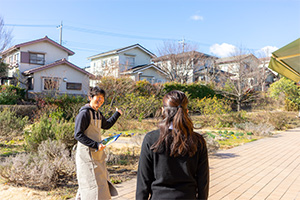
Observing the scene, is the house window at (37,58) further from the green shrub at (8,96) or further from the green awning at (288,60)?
the green awning at (288,60)

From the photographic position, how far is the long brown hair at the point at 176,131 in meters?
1.92

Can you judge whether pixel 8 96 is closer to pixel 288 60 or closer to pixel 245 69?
pixel 288 60

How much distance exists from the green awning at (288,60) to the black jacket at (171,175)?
11.2 feet

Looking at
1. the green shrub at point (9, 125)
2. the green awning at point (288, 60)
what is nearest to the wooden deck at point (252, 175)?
the green awning at point (288, 60)

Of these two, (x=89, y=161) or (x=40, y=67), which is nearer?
(x=89, y=161)

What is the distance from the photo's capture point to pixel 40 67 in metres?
26.2

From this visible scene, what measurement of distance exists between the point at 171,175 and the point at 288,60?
4.12 m

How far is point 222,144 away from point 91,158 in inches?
296

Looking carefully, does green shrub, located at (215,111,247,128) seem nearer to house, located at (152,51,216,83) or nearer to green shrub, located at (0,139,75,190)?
green shrub, located at (0,139,75,190)

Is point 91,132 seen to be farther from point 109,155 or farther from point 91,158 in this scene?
point 109,155

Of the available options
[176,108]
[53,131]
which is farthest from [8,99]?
[176,108]

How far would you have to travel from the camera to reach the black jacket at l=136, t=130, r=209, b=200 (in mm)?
1950

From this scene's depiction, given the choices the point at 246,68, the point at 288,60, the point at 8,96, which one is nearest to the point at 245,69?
the point at 246,68

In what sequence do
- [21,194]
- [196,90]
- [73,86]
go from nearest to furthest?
[21,194] → [196,90] → [73,86]
